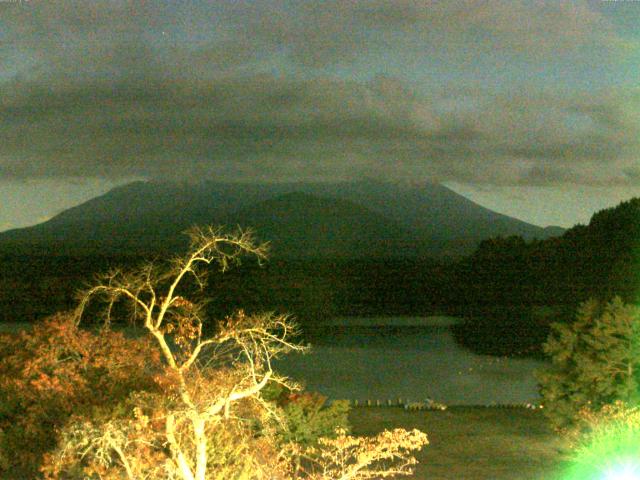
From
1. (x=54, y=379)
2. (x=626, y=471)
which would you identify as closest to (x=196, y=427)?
(x=54, y=379)

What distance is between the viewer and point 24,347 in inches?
478

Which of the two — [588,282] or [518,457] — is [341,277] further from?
[518,457]

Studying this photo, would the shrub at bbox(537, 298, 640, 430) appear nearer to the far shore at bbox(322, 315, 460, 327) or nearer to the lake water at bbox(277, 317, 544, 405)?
the lake water at bbox(277, 317, 544, 405)

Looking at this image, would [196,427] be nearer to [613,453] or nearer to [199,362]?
[199,362]

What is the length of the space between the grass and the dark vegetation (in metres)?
29.6

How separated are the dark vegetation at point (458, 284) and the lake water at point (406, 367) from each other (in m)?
1.44

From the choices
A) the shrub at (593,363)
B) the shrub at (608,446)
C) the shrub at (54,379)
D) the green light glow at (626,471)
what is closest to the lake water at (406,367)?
the shrub at (593,363)

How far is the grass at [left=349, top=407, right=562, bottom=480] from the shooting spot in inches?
488

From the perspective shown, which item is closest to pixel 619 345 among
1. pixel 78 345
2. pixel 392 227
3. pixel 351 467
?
pixel 351 467

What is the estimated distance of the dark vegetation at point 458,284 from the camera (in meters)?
48.8

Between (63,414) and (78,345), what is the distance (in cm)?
116

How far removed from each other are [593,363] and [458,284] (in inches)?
1713

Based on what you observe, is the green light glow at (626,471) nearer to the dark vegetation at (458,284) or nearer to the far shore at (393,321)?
the dark vegetation at (458,284)

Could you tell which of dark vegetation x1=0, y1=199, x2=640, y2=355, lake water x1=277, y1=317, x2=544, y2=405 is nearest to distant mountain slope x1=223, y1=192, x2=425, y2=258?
dark vegetation x1=0, y1=199, x2=640, y2=355
